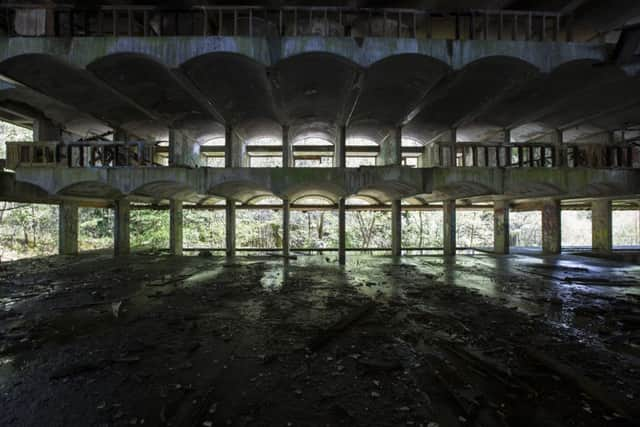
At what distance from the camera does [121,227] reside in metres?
15.2

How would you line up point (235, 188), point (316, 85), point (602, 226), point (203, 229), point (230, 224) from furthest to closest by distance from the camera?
point (203, 229) → point (602, 226) → point (230, 224) → point (235, 188) → point (316, 85)

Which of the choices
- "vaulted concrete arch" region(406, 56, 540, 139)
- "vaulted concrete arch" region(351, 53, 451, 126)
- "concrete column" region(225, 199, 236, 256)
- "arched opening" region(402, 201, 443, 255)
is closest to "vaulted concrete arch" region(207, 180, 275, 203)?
"concrete column" region(225, 199, 236, 256)

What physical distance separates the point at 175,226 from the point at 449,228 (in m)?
14.5

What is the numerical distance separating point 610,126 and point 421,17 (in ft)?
38.0

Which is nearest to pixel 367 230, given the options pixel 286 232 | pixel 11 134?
pixel 286 232

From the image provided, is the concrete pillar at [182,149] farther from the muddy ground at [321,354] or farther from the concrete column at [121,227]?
the muddy ground at [321,354]

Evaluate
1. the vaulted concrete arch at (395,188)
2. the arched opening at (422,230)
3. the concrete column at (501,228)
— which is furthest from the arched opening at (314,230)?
the vaulted concrete arch at (395,188)

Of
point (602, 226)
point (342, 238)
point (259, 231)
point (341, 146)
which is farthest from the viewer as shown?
point (259, 231)

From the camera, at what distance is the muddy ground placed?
9.25 ft

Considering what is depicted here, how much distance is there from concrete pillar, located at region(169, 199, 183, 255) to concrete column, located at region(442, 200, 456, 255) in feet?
45.9

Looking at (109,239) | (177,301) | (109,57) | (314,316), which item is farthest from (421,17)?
(109,239)

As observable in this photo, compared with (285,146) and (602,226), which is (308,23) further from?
(602,226)

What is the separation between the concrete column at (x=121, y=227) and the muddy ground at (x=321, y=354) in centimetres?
717

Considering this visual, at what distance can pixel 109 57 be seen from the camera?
315 inches
